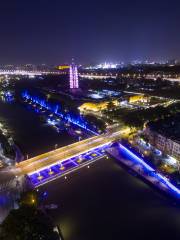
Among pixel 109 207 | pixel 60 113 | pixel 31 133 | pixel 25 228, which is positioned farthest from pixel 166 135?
pixel 60 113

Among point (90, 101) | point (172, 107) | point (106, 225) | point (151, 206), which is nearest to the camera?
point (106, 225)

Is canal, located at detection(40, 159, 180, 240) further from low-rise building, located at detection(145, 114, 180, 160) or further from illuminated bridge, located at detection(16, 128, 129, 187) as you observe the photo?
low-rise building, located at detection(145, 114, 180, 160)

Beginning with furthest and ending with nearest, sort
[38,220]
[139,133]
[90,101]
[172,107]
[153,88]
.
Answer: [153,88] → [90,101] → [172,107] → [139,133] → [38,220]

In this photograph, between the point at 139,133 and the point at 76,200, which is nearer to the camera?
the point at 76,200

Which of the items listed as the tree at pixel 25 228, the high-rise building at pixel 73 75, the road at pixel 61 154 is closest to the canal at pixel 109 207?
the road at pixel 61 154

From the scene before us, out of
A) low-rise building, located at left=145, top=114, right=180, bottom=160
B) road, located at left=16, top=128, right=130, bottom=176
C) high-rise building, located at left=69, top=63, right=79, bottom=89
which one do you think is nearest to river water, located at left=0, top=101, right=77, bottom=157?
road, located at left=16, top=128, right=130, bottom=176

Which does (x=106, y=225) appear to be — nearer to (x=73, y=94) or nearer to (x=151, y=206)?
(x=151, y=206)

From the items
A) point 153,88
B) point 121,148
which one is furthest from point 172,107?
point 153,88
